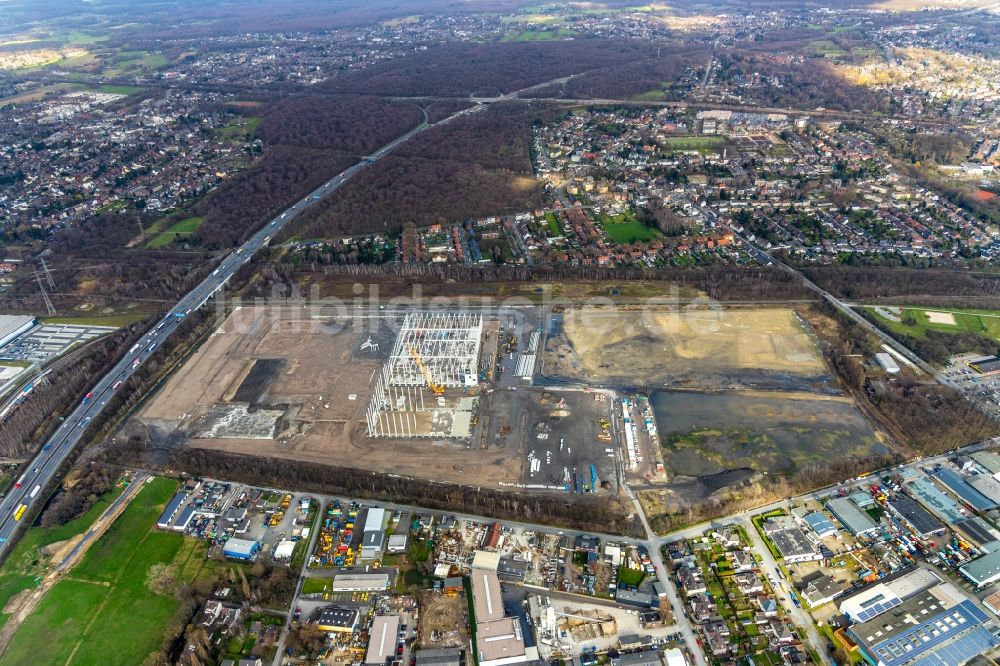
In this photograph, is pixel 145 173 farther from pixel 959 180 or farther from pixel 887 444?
pixel 959 180

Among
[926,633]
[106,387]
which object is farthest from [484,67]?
[926,633]

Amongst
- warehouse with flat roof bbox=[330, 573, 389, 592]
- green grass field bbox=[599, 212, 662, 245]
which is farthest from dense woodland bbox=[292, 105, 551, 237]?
warehouse with flat roof bbox=[330, 573, 389, 592]

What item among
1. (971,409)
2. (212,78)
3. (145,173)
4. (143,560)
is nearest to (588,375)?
(971,409)

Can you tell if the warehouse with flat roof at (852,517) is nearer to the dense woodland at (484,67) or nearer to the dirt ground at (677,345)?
the dirt ground at (677,345)

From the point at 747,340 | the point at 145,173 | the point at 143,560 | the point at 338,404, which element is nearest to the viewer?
the point at 143,560

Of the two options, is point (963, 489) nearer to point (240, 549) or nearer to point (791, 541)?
point (791, 541)

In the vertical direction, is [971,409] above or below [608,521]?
above

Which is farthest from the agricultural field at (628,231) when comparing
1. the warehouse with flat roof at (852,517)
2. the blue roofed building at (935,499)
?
the warehouse with flat roof at (852,517)
